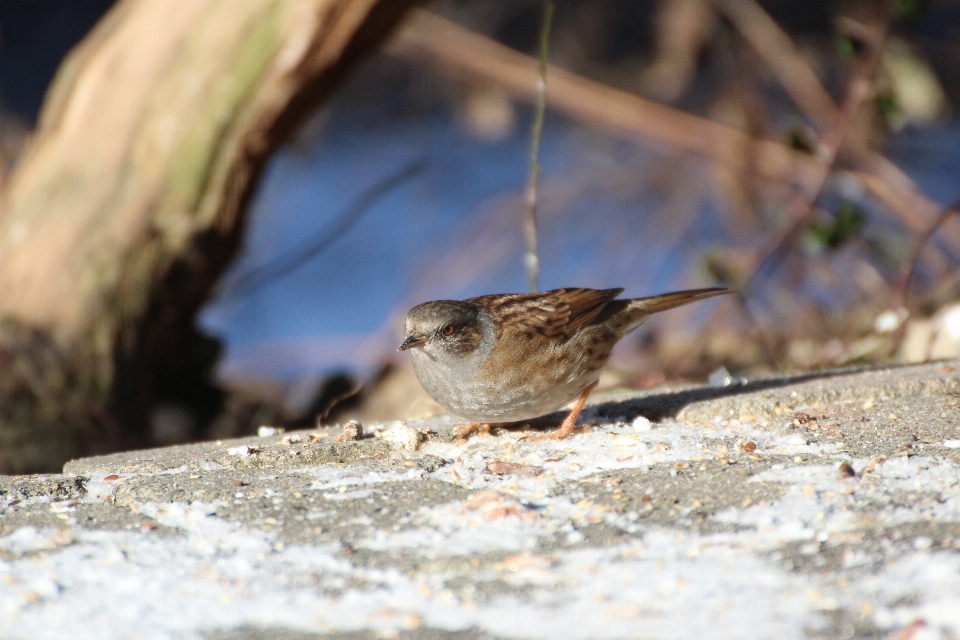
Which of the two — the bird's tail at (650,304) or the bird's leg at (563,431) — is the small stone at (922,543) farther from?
the bird's tail at (650,304)

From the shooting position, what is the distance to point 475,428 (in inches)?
136

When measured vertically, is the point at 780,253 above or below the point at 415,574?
above

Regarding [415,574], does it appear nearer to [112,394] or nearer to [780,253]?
[112,394]

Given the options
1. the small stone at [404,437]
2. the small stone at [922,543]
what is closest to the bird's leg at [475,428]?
the small stone at [404,437]

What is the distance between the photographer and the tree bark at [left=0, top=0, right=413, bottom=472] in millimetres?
4836

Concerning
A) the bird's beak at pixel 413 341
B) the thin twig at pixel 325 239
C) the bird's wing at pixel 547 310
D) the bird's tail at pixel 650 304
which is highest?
the thin twig at pixel 325 239

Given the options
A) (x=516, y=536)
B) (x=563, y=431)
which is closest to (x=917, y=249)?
(x=563, y=431)

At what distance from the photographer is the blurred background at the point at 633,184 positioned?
5809mm

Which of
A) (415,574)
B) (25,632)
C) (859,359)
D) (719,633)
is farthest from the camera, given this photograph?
(859,359)

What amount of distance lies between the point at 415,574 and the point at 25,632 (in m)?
0.76

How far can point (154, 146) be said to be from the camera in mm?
5000

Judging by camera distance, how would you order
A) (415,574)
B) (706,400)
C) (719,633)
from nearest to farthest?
(719,633), (415,574), (706,400)

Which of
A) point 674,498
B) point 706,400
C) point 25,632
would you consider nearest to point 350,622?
point 25,632

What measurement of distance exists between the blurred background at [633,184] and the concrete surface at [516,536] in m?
1.41
